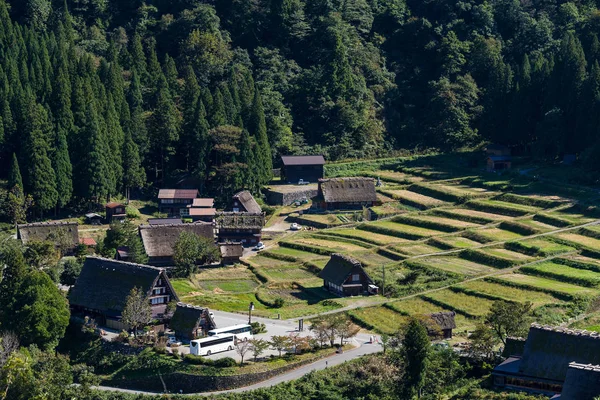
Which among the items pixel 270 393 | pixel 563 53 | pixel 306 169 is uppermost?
pixel 563 53

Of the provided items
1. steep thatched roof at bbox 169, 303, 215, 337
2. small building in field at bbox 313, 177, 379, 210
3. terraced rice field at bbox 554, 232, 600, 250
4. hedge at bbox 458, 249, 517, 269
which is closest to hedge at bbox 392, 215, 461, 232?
small building in field at bbox 313, 177, 379, 210

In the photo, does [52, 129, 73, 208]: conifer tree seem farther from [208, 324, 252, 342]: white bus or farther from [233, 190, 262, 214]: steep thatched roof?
[208, 324, 252, 342]: white bus

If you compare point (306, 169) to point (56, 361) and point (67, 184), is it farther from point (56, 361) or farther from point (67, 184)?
point (56, 361)

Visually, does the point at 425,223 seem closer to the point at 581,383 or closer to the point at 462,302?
the point at 462,302

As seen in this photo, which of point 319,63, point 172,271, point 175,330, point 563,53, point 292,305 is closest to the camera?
point 175,330

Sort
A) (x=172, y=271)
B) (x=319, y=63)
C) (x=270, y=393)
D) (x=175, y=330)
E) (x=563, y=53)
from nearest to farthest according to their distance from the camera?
(x=270, y=393), (x=175, y=330), (x=172, y=271), (x=563, y=53), (x=319, y=63)

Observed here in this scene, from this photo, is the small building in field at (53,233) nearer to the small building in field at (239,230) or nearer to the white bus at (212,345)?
the small building in field at (239,230)

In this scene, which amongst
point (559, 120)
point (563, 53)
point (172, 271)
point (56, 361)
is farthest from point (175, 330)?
point (563, 53)

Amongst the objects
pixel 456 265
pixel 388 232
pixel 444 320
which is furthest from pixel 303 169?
pixel 444 320
